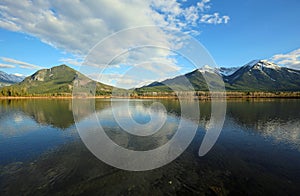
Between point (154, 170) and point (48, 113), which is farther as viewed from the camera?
point (48, 113)

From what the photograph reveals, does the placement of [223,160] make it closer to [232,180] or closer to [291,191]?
[232,180]

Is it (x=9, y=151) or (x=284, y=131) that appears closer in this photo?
(x=9, y=151)

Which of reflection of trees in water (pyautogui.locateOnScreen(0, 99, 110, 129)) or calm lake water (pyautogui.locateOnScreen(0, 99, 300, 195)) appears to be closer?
calm lake water (pyautogui.locateOnScreen(0, 99, 300, 195))

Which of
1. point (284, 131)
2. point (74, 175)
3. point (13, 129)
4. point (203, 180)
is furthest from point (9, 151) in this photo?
point (284, 131)

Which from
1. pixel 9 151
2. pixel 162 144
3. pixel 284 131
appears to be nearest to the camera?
pixel 9 151

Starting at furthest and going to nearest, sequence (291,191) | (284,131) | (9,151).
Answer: (284,131) → (9,151) → (291,191)

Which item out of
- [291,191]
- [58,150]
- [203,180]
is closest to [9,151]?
[58,150]

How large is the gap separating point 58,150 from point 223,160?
19401 mm

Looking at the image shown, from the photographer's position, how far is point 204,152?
69.6 feet

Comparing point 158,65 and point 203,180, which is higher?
point 158,65

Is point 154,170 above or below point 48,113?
below

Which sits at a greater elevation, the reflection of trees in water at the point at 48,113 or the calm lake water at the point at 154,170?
the reflection of trees in water at the point at 48,113

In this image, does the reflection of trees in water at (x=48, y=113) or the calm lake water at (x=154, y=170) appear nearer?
the calm lake water at (x=154, y=170)

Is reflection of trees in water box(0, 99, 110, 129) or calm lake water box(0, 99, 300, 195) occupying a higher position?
reflection of trees in water box(0, 99, 110, 129)
